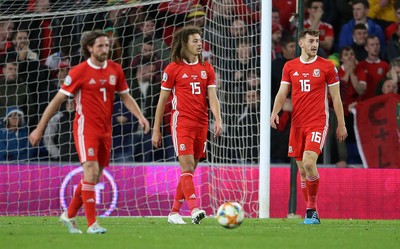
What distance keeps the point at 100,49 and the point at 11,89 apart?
21.7 ft

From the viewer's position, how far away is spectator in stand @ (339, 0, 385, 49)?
57.5 feet

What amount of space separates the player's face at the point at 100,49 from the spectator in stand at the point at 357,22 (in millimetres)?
7671

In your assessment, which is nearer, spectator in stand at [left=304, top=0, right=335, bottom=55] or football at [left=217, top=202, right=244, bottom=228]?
football at [left=217, top=202, right=244, bottom=228]

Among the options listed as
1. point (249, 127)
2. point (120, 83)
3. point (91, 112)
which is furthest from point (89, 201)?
point (249, 127)

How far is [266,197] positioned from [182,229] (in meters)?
4.00

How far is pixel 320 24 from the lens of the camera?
17.6m

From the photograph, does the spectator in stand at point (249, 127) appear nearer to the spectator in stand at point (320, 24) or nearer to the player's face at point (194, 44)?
the spectator in stand at point (320, 24)

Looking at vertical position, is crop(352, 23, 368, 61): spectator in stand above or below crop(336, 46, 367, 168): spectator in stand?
above

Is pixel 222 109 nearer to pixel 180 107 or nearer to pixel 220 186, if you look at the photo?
pixel 220 186

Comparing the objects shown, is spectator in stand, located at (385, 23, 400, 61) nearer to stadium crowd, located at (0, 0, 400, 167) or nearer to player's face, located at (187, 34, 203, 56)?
stadium crowd, located at (0, 0, 400, 167)

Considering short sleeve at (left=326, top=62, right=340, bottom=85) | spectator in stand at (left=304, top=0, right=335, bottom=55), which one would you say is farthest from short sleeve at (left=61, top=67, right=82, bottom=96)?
spectator in stand at (left=304, top=0, right=335, bottom=55)

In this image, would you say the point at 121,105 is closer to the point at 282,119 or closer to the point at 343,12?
the point at 282,119

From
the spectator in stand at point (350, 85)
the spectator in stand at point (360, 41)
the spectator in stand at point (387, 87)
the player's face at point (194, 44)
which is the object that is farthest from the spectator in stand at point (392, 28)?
the player's face at point (194, 44)

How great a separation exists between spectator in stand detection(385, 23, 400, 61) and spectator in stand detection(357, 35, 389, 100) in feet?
1.03
